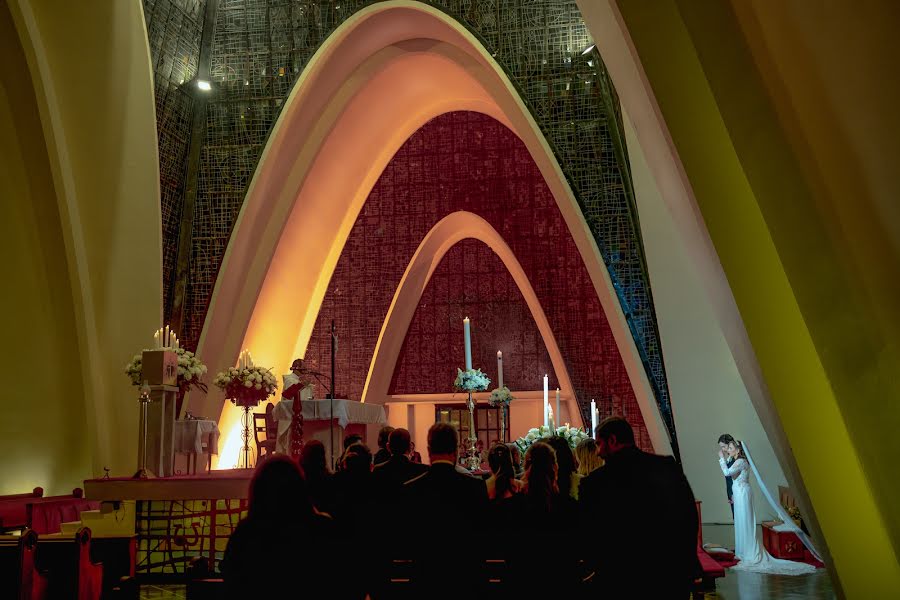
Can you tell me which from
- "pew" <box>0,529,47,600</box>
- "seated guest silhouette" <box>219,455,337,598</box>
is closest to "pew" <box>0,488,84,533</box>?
"pew" <box>0,529,47,600</box>

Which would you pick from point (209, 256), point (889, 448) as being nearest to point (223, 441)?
point (209, 256)

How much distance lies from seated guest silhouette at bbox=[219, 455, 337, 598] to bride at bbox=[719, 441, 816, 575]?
5.57m

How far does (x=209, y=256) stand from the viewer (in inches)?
408

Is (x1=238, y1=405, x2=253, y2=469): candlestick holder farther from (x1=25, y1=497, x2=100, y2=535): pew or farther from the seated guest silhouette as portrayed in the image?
the seated guest silhouette

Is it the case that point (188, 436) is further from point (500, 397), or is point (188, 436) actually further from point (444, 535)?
point (444, 535)

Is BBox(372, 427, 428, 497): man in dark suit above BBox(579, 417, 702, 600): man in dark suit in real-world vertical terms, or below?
above

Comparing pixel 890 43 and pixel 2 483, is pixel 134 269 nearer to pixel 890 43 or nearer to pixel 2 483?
pixel 2 483

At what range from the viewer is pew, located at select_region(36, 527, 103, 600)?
4.24 meters

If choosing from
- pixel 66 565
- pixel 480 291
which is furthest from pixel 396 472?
pixel 480 291

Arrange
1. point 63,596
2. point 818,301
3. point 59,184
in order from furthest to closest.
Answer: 1. point 59,184
2. point 63,596
3. point 818,301

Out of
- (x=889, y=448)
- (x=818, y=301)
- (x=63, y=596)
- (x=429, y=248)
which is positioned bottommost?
(x=63, y=596)

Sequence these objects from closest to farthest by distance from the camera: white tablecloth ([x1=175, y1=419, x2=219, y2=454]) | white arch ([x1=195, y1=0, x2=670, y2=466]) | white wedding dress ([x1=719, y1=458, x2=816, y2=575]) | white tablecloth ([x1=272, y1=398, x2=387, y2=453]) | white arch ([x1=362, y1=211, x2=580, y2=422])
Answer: white wedding dress ([x1=719, y1=458, x2=816, y2=575]) → white tablecloth ([x1=272, y1=398, x2=387, y2=453]) → white tablecloth ([x1=175, y1=419, x2=219, y2=454]) → white arch ([x1=195, y1=0, x2=670, y2=466]) → white arch ([x1=362, y1=211, x2=580, y2=422])

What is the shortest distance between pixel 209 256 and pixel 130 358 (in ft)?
5.60

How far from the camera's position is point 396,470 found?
364 cm
